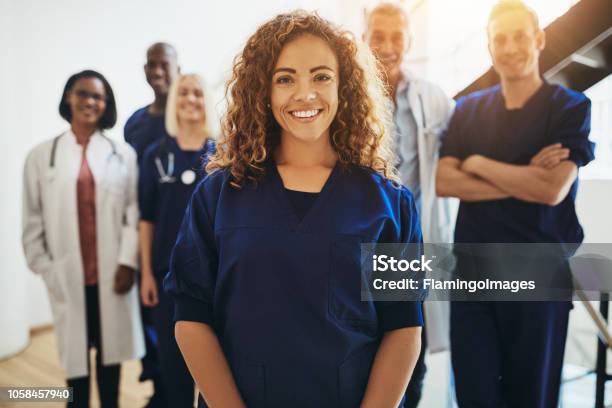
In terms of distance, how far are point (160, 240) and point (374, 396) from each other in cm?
98

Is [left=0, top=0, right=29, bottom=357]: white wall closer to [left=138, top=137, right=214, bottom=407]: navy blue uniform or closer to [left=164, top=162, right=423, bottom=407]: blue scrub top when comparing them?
[left=138, top=137, right=214, bottom=407]: navy blue uniform

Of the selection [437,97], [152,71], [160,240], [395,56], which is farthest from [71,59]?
[437,97]

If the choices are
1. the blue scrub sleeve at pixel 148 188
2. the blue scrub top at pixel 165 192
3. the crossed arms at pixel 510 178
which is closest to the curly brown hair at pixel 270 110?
the crossed arms at pixel 510 178

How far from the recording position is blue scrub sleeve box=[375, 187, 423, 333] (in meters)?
1.09

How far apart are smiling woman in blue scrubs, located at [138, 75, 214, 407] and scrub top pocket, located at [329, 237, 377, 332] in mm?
798

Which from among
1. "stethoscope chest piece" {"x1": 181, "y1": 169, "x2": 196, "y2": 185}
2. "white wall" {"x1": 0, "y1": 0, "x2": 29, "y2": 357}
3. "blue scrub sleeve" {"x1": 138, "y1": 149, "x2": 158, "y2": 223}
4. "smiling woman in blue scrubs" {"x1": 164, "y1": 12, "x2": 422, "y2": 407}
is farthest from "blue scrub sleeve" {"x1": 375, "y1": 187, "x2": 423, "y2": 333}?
"white wall" {"x1": 0, "y1": 0, "x2": 29, "y2": 357}

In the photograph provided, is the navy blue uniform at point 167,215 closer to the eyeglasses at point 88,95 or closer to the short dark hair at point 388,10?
the eyeglasses at point 88,95

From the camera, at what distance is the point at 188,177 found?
171 centimetres

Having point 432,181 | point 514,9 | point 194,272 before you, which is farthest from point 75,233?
point 514,9

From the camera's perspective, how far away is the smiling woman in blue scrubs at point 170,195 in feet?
5.67

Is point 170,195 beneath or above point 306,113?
beneath

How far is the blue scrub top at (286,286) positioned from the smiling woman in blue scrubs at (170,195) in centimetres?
65

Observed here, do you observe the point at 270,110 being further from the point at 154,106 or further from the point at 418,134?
the point at 154,106

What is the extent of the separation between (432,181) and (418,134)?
16 cm
